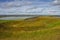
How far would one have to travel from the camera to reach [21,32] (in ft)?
6.71

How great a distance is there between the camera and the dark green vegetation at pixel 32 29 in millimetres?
2016

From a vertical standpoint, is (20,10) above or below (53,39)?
above

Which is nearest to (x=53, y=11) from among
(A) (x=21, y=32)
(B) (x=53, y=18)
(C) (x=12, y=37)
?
(B) (x=53, y=18)

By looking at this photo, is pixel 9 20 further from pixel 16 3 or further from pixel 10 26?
pixel 16 3

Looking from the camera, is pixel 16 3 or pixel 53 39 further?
pixel 16 3

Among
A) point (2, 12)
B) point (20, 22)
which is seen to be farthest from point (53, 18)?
point (2, 12)

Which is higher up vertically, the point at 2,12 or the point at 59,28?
the point at 2,12

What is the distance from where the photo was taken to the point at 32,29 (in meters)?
2.05

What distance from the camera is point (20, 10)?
6.97 feet

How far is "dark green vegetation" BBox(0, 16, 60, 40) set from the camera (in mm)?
2016

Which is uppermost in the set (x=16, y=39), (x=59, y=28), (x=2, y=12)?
(x=2, y=12)

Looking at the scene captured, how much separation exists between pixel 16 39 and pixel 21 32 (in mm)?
123

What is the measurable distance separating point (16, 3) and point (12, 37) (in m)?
0.51

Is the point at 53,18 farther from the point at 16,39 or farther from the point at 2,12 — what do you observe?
the point at 2,12
